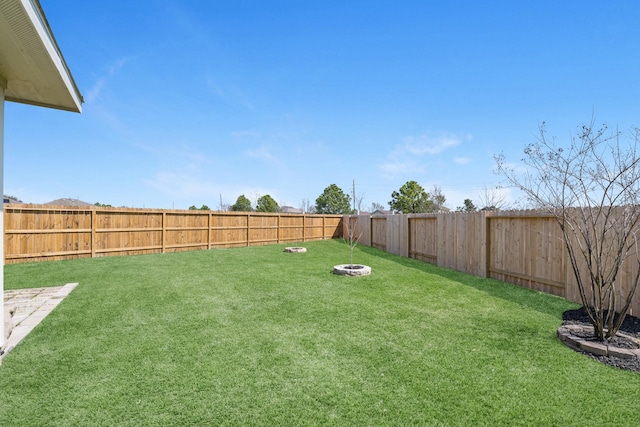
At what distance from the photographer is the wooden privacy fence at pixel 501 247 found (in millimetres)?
5020

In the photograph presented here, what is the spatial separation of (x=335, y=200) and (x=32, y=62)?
3214 centimetres

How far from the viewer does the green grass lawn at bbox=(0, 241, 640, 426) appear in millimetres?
1948

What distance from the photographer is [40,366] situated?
2.55 metres

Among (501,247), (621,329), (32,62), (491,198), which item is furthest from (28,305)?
(491,198)

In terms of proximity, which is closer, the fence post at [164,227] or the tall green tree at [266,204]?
the fence post at [164,227]

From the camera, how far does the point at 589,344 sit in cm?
291

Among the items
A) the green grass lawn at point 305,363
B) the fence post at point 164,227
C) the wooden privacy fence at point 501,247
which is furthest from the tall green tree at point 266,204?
the green grass lawn at point 305,363

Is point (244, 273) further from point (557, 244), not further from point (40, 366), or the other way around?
point (557, 244)

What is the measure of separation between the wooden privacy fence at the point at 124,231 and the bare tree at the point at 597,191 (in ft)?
33.1

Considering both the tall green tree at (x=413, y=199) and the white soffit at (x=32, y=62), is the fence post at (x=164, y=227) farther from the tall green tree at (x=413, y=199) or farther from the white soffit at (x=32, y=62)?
the tall green tree at (x=413, y=199)

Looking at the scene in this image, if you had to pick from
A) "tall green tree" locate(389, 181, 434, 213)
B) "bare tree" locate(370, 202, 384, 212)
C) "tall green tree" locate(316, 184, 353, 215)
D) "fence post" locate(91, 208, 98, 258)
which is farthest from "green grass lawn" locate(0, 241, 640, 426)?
"bare tree" locate(370, 202, 384, 212)

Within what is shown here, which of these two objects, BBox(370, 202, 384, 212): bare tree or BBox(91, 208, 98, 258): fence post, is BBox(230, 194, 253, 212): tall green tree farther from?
BBox(91, 208, 98, 258): fence post

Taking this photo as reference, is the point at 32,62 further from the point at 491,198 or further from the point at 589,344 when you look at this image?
the point at 491,198

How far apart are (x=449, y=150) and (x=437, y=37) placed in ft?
25.6
